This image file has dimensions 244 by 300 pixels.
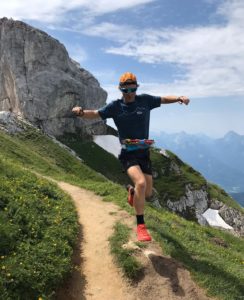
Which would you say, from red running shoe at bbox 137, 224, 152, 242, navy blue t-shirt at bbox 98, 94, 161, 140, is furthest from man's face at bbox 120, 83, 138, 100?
red running shoe at bbox 137, 224, 152, 242

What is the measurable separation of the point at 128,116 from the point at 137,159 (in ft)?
5.03

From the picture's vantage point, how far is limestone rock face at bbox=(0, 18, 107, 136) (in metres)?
84.6

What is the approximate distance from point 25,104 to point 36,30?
19067 mm

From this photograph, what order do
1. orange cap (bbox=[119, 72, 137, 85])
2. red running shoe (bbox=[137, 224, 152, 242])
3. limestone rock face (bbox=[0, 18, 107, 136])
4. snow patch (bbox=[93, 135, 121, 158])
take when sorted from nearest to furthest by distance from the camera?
orange cap (bbox=[119, 72, 137, 85]) < red running shoe (bbox=[137, 224, 152, 242]) < limestone rock face (bbox=[0, 18, 107, 136]) < snow patch (bbox=[93, 135, 121, 158])

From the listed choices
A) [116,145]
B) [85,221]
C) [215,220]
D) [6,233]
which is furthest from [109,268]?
[116,145]

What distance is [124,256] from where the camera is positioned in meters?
13.1

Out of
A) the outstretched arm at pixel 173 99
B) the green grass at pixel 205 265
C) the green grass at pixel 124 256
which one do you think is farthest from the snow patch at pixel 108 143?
the outstretched arm at pixel 173 99

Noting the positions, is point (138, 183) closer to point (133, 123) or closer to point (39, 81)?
point (133, 123)

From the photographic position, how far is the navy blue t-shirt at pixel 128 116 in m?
13.8

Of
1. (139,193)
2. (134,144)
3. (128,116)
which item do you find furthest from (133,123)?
(139,193)

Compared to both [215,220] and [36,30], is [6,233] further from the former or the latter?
[36,30]

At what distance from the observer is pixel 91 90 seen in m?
99.6

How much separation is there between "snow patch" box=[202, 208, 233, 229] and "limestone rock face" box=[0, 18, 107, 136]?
3242 centimetres

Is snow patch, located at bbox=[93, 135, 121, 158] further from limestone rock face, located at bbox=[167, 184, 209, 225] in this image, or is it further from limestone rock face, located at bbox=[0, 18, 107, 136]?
limestone rock face, located at bbox=[167, 184, 209, 225]
